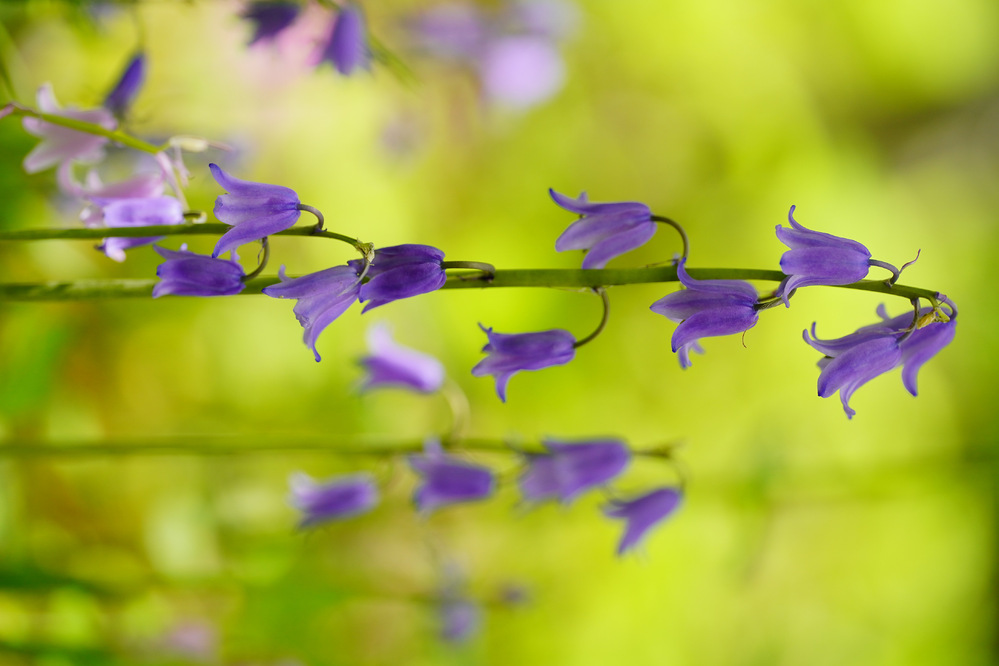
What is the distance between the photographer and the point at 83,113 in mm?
637

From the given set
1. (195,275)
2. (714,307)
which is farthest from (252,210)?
(714,307)

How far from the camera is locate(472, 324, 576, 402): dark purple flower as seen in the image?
1.80 feet

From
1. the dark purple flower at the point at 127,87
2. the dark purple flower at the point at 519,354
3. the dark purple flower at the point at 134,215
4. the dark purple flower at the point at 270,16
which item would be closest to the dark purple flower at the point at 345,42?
the dark purple flower at the point at 270,16

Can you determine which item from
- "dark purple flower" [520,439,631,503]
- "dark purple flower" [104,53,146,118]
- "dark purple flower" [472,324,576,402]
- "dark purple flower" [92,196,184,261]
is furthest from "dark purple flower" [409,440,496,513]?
"dark purple flower" [104,53,146,118]

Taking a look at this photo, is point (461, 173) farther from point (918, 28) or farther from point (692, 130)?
point (918, 28)

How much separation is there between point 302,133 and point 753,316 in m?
1.38

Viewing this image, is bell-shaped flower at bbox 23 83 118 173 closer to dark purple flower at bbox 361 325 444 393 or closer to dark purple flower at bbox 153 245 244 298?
dark purple flower at bbox 153 245 244 298

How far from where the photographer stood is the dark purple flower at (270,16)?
799 mm

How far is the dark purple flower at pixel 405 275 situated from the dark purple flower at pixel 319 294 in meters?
0.01

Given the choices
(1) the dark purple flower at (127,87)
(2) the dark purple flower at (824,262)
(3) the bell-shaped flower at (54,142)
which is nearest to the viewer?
(2) the dark purple flower at (824,262)

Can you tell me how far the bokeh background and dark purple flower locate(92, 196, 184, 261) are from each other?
27 cm

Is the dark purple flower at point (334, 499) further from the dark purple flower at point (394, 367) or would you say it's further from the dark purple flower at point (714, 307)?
the dark purple flower at point (714, 307)

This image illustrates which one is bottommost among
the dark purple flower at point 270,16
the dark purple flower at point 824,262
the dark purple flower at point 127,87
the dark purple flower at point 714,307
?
the dark purple flower at point 714,307

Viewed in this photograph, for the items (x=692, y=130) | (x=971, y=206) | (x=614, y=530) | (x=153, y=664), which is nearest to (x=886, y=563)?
(x=614, y=530)
